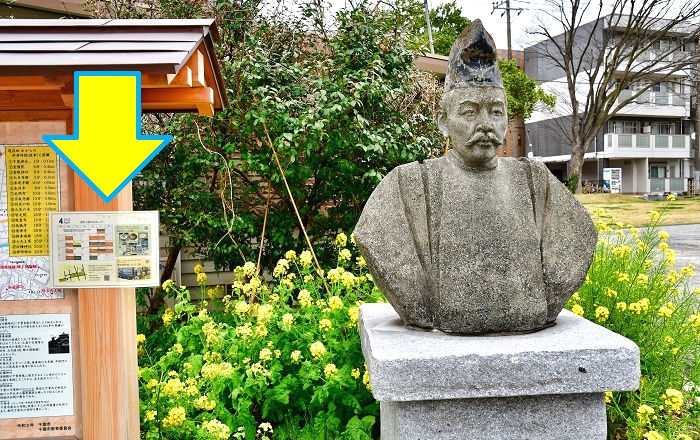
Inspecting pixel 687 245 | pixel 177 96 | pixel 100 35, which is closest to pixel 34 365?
pixel 177 96

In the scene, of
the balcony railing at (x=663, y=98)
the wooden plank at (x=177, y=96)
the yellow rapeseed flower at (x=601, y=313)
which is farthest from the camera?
the balcony railing at (x=663, y=98)

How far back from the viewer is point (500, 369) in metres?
2.58

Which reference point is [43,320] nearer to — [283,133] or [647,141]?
[283,133]

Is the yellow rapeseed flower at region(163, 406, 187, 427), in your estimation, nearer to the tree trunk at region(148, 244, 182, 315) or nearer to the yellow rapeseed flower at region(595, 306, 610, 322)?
the yellow rapeseed flower at region(595, 306, 610, 322)

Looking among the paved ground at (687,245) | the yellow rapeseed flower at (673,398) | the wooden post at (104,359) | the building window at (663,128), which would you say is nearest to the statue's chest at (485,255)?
the yellow rapeseed flower at (673,398)

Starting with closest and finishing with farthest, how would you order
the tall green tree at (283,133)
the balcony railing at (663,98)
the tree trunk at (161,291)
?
1. the tall green tree at (283,133)
2. the tree trunk at (161,291)
3. the balcony railing at (663,98)

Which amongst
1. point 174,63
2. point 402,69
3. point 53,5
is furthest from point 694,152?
point 174,63

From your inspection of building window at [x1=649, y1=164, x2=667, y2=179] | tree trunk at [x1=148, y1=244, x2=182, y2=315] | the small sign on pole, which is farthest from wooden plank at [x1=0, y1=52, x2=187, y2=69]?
building window at [x1=649, y1=164, x2=667, y2=179]

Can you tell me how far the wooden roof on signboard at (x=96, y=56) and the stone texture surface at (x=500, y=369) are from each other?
5.25ft

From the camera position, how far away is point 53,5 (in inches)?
274

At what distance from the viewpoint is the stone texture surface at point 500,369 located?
2.55 metres

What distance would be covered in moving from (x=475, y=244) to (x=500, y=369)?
638 mm

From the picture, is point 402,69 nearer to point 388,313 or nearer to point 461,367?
point 388,313

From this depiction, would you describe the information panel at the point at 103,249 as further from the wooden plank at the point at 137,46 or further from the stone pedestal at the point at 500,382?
the stone pedestal at the point at 500,382
